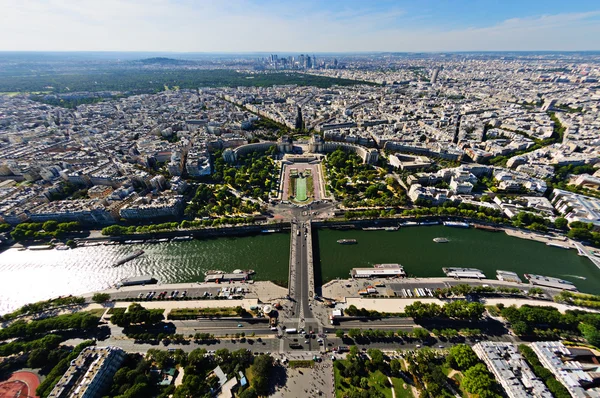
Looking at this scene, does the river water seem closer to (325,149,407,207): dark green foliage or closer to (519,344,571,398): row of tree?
(325,149,407,207): dark green foliage

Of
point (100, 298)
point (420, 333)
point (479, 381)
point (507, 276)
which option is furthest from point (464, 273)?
point (100, 298)

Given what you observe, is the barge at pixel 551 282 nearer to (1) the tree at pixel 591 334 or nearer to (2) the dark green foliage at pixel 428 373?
(1) the tree at pixel 591 334

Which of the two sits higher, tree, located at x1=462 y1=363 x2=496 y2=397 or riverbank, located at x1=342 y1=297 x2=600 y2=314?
tree, located at x1=462 y1=363 x2=496 y2=397

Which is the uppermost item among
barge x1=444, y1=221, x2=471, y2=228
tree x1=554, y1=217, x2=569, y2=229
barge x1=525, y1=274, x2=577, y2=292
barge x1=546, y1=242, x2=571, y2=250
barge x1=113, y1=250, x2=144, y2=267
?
tree x1=554, y1=217, x2=569, y2=229

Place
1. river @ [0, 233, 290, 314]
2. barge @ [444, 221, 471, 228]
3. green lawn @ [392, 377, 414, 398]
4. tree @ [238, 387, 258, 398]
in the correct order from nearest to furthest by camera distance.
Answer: tree @ [238, 387, 258, 398] < green lawn @ [392, 377, 414, 398] < river @ [0, 233, 290, 314] < barge @ [444, 221, 471, 228]

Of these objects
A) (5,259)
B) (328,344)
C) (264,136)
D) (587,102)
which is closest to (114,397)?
(328,344)

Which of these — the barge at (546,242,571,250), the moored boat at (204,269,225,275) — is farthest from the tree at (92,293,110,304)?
the barge at (546,242,571,250)

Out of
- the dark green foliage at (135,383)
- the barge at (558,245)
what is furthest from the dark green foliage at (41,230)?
the barge at (558,245)

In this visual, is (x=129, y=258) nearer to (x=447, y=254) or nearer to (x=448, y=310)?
(x=448, y=310)
